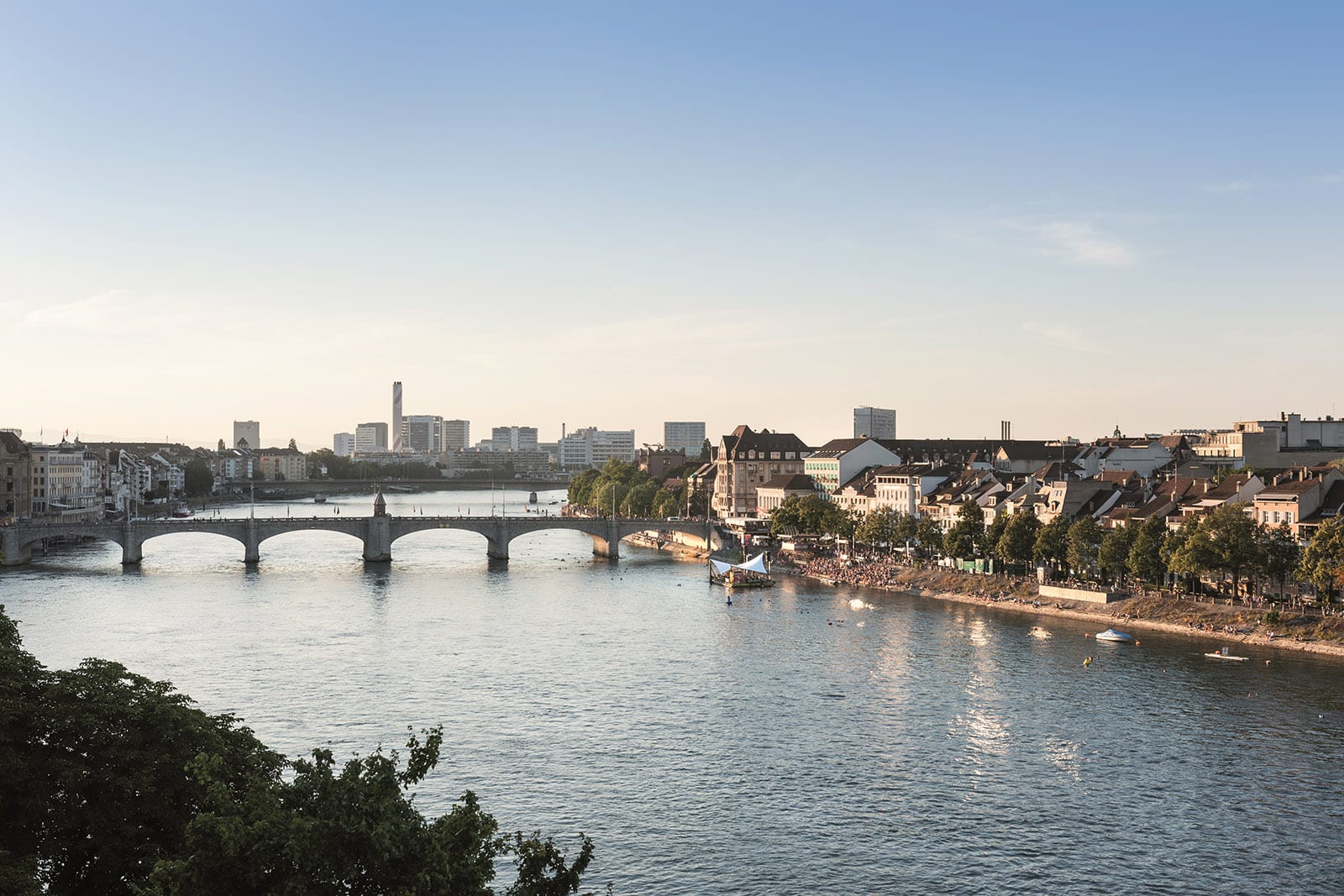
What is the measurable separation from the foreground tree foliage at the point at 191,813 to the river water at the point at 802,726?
11782 mm

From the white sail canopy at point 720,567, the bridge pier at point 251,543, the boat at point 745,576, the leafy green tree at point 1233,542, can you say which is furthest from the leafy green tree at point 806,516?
the leafy green tree at point 1233,542

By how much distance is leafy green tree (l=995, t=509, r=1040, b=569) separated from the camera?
3506 inches

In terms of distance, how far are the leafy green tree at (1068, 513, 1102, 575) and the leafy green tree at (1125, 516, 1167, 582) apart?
4.05 meters

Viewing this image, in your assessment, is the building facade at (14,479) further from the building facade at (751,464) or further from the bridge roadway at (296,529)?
the building facade at (751,464)

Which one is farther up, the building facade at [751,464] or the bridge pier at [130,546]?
the building facade at [751,464]

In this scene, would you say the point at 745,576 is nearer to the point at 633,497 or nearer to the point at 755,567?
the point at 755,567

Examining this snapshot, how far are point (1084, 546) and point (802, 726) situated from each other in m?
41.6

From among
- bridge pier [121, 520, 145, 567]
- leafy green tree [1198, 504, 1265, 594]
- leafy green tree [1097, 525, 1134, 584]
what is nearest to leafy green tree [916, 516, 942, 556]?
leafy green tree [1097, 525, 1134, 584]

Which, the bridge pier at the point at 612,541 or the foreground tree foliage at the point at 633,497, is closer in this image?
the bridge pier at the point at 612,541

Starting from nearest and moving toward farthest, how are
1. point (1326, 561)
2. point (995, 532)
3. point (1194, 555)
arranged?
point (1326, 561), point (1194, 555), point (995, 532)

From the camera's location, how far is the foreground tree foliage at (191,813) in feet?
61.2

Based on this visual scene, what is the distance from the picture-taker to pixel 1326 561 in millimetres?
65250

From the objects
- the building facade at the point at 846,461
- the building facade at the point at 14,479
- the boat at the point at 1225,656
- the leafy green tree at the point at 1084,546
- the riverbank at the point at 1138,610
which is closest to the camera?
the boat at the point at 1225,656

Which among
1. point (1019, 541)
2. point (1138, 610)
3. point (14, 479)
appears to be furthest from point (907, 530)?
point (14, 479)
